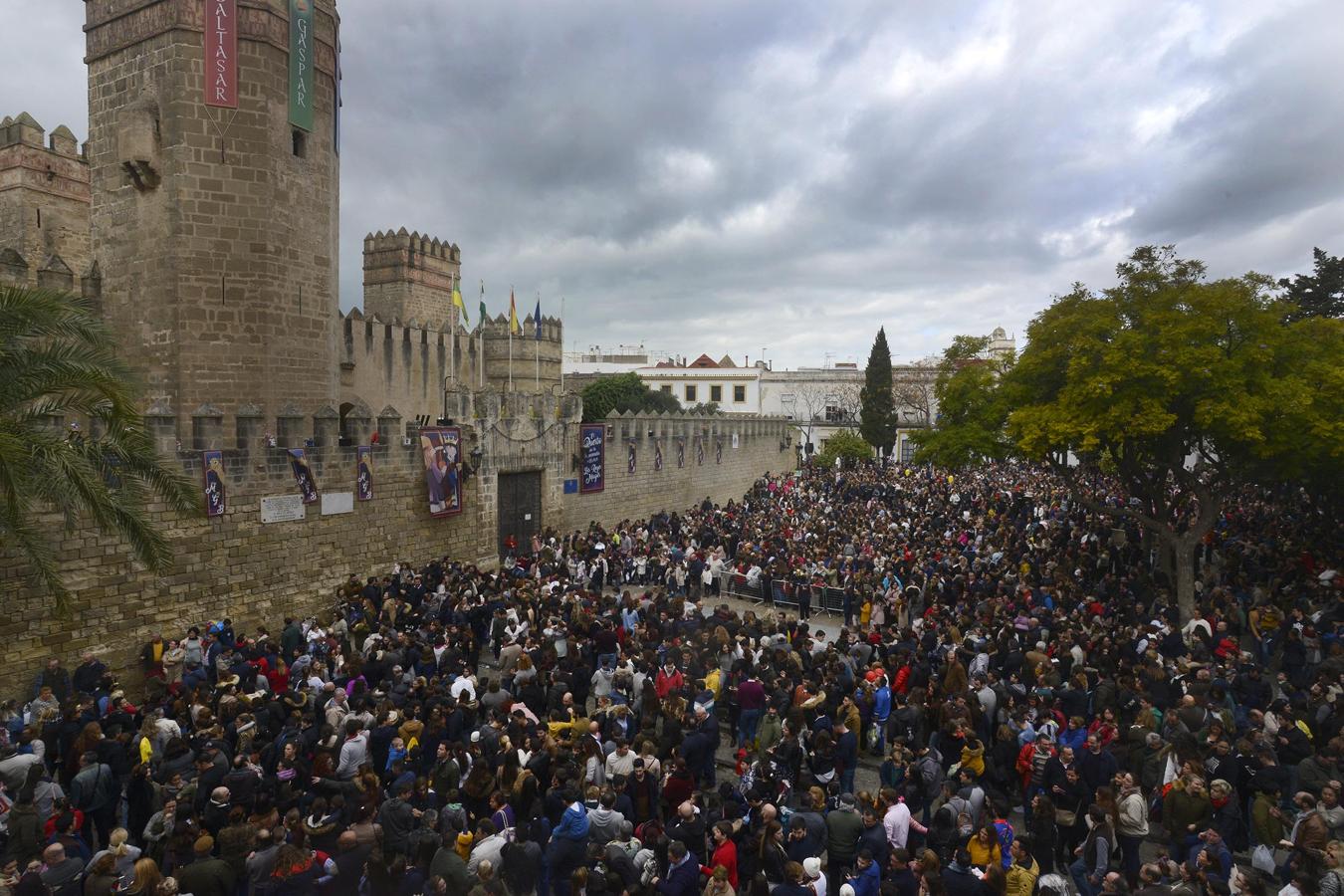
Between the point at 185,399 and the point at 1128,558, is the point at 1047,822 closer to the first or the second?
the point at 1128,558

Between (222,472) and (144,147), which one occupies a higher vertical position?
(144,147)

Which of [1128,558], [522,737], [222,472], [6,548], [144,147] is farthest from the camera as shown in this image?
[1128,558]

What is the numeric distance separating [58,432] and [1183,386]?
54.4ft

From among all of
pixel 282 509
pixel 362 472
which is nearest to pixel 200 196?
pixel 362 472

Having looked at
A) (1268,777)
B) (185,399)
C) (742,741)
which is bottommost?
(742,741)

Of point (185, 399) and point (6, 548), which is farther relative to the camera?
point (185, 399)

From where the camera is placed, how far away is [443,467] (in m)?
17.2

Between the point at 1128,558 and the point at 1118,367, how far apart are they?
6419mm

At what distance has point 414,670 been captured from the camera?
1049cm

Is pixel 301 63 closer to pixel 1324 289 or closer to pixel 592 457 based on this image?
pixel 592 457

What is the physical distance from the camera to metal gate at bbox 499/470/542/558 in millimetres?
19625

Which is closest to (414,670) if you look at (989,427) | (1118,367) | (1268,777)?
(1268,777)

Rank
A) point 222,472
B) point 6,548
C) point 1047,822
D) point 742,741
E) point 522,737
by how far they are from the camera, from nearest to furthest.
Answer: point 1047,822
point 522,737
point 742,741
point 6,548
point 222,472

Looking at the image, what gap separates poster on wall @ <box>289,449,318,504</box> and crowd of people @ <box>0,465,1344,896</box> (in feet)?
7.19
